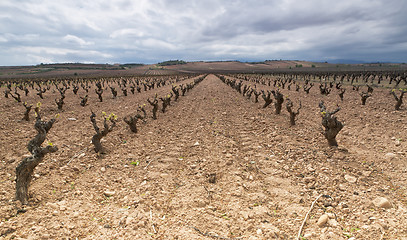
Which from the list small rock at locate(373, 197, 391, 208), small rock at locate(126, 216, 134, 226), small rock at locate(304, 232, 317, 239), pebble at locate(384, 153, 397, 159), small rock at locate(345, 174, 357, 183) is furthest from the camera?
pebble at locate(384, 153, 397, 159)

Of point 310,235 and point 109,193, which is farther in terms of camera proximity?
point 109,193

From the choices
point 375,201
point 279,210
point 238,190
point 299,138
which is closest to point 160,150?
point 238,190

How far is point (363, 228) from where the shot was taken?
385cm

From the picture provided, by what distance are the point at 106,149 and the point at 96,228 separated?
4.31 metres

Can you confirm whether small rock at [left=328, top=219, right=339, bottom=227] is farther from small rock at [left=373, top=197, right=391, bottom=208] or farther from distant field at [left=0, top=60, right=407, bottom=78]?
distant field at [left=0, top=60, right=407, bottom=78]

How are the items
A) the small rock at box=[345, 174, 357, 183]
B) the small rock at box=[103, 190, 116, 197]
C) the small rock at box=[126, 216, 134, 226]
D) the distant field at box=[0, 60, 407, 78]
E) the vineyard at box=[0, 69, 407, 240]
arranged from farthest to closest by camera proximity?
the distant field at box=[0, 60, 407, 78] < the small rock at box=[345, 174, 357, 183] < the small rock at box=[103, 190, 116, 197] < the small rock at box=[126, 216, 134, 226] < the vineyard at box=[0, 69, 407, 240]

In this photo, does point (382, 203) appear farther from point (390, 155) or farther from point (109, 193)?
point (109, 193)

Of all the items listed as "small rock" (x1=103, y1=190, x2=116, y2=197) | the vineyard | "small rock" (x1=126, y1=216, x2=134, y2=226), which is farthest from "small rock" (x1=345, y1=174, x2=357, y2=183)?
"small rock" (x1=103, y1=190, x2=116, y2=197)

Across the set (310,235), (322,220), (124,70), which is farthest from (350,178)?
(124,70)

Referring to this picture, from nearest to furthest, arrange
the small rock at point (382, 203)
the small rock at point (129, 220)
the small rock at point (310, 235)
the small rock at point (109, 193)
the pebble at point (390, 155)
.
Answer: the small rock at point (310, 235) → the small rock at point (129, 220) → the small rock at point (382, 203) → the small rock at point (109, 193) → the pebble at point (390, 155)

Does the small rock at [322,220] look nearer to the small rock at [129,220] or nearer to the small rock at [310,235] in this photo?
the small rock at [310,235]

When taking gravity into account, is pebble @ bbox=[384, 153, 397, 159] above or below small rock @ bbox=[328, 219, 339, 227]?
above

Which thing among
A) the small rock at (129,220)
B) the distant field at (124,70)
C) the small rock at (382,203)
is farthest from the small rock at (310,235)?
the distant field at (124,70)

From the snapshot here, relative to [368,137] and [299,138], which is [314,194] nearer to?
[299,138]
